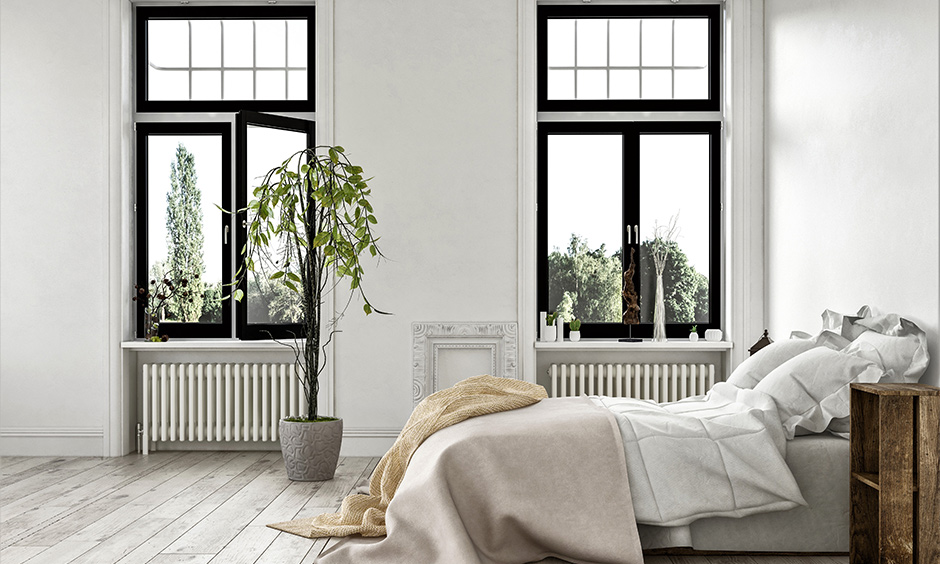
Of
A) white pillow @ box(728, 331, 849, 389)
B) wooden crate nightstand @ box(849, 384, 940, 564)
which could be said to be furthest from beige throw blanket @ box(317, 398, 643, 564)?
white pillow @ box(728, 331, 849, 389)

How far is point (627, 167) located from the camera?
5398 mm

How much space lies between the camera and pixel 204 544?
3.19 metres

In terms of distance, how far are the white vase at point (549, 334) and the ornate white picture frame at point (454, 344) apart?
0.24 metres

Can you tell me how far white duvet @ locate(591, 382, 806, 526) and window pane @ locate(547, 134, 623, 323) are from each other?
2.40 metres

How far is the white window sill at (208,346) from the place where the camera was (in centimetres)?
512

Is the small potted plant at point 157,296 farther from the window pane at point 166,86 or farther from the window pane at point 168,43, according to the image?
the window pane at point 168,43

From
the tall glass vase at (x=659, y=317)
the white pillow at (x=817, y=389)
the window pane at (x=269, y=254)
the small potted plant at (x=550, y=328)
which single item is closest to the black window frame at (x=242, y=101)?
the window pane at (x=269, y=254)

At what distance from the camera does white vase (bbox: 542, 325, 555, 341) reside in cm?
518

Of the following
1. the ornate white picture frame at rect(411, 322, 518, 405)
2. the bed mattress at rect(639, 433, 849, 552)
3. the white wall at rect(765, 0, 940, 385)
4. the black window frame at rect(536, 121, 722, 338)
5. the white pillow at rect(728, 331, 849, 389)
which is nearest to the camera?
the bed mattress at rect(639, 433, 849, 552)

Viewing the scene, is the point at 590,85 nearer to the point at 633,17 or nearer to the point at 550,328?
the point at 633,17

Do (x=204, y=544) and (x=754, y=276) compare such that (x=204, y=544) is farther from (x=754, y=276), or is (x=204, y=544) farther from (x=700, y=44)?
(x=700, y=44)

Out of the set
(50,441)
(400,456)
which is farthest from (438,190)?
(50,441)

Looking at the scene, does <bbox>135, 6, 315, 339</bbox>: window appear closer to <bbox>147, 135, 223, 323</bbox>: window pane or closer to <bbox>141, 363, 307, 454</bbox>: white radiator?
<bbox>147, 135, 223, 323</bbox>: window pane

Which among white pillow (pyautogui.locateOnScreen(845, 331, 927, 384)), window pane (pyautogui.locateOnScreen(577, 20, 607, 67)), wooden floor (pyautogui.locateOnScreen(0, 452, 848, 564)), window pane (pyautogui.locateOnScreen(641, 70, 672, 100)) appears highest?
window pane (pyautogui.locateOnScreen(577, 20, 607, 67))
